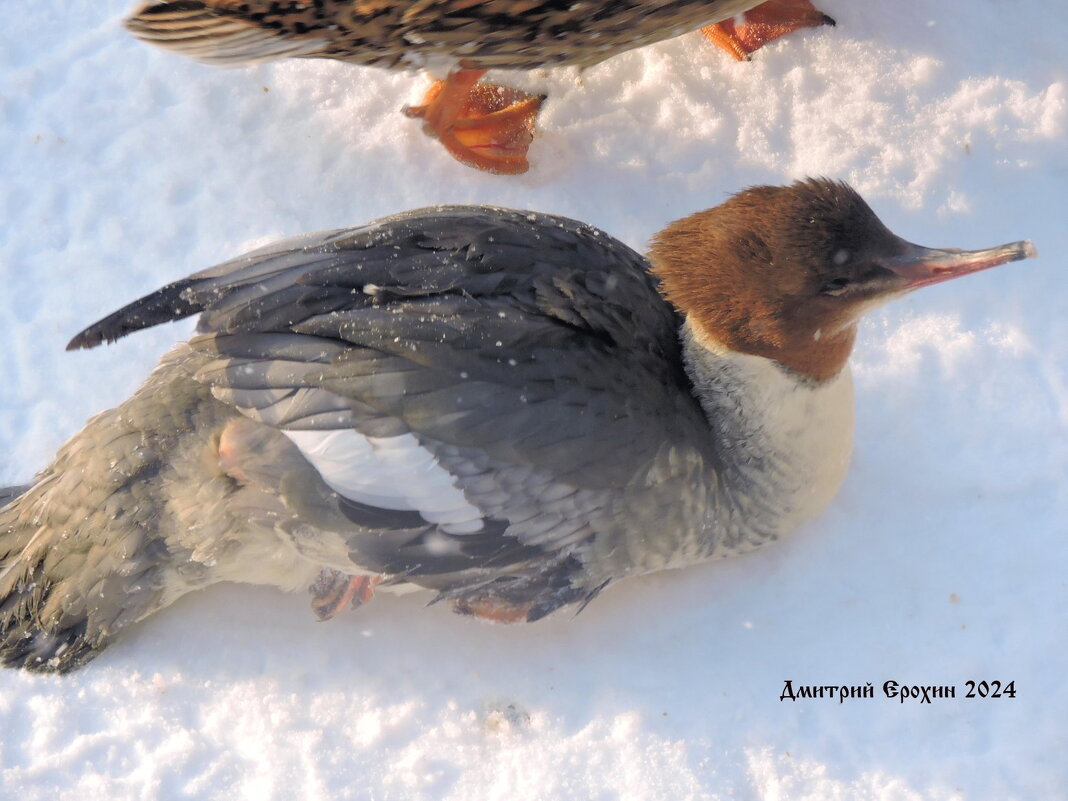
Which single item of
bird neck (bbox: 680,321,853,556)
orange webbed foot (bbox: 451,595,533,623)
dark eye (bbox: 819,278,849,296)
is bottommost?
orange webbed foot (bbox: 451,595,533,623)

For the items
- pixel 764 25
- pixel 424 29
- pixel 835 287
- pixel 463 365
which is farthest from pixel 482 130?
pixel 835 287

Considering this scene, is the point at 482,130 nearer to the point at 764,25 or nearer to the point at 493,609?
the point at 764,25

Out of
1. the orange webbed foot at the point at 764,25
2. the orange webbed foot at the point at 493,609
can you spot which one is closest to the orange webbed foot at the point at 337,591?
the orange webbed foot at the point at 493,609

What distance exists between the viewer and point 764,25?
338 cm

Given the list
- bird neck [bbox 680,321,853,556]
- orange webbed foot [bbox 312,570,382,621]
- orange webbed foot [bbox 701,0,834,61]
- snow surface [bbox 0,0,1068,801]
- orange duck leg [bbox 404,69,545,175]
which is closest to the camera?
bird neck [bbox 680,321,853,556]

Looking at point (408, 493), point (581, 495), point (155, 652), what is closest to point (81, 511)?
point (155, 652)

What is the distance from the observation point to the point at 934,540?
9.00 ft

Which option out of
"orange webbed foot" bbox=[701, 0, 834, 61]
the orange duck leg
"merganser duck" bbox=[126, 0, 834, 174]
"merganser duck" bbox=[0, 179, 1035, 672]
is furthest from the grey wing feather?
"orange webbed foot" bbox=[701, 0, 834, 61]

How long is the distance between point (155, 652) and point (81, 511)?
1.59 ft

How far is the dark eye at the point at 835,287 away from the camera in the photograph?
2.20m

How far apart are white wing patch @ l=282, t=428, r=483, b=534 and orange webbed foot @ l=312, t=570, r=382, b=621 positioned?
512 mm

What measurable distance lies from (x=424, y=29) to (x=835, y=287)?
122 cm

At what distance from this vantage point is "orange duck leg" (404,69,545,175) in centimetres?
326

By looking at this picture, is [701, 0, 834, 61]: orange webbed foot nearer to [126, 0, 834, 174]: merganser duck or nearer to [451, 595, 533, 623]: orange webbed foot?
[126, 0, 834, 174]: merganser duck
